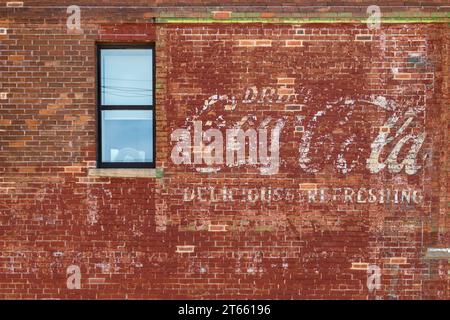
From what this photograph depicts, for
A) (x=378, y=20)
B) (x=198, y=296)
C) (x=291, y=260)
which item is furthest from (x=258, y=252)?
(x=378, y=20)

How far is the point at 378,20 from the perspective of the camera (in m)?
6.18

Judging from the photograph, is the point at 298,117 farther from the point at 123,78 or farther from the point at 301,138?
the point at 123,78

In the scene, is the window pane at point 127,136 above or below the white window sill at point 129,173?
above

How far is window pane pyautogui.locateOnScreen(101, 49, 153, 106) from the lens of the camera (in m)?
6.42

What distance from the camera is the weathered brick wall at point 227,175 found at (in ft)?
20.4

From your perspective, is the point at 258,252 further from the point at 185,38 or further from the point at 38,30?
the point at 38,30

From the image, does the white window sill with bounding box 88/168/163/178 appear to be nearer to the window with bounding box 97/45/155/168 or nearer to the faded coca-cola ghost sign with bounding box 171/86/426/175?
the window with bounding box 97/45/155/168

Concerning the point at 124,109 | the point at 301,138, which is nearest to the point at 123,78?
the point at 124,109

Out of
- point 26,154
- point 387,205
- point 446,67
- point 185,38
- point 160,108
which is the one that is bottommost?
point 387,205

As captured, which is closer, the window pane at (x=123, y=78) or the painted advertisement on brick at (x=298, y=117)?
the painted advertisement on brick at (x=298, y=117)

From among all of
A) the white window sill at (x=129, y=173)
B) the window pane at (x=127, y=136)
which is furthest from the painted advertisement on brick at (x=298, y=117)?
the window pane at (x=127, y=136)

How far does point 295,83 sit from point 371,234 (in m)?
2.30

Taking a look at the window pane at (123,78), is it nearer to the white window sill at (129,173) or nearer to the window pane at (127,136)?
the window pane at (127,136)

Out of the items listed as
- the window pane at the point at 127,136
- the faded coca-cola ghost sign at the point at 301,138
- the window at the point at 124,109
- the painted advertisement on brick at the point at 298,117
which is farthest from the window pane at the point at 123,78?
the faded coca-cola ghost sign at the point at 301,138
